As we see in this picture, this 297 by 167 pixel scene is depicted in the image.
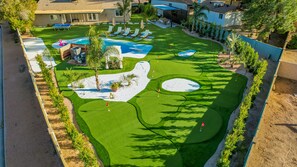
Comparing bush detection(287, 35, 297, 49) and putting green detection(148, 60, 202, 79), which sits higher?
bush detection(287, 35, 297, 49)

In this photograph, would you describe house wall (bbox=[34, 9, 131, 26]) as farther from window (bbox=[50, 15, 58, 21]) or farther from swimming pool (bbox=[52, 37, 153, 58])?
swimming pool (bbox=[52, 37, 153, 58])

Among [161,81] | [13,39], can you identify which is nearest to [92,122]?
[161,81]

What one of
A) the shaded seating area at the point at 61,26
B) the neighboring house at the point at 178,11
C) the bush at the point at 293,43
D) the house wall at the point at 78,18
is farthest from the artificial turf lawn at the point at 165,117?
the neighboring house at the point at 178,11

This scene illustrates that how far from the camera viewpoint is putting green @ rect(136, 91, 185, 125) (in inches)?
652

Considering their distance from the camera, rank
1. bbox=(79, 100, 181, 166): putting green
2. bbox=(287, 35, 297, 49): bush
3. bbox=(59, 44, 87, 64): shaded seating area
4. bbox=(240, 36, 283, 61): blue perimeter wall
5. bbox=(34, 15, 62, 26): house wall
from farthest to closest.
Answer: bbox=(34, 15, 62, 26): house wall, bbox=(287, 35, 297, 49): bush, bbox=(240, 36, 283, 61): blue perimeter wall, bbox=(59, 44, 87, 64): shaded seating area, bbox=(79, 100, 181, 166): putting green

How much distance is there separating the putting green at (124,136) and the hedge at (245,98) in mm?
3285

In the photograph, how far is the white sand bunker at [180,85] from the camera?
1995 centimetres

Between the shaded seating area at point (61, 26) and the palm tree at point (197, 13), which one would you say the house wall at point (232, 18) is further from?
the shaded seating area at point (61, 26)

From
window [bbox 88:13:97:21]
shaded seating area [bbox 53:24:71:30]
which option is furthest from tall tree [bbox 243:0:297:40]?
shaded seating area [bbox 53:24:71:30]

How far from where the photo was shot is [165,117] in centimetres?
1655

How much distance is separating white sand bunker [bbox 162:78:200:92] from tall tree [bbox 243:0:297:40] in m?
14.6

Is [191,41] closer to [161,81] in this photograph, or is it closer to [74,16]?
[161,81]

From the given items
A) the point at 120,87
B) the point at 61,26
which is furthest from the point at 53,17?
the point at 120,87

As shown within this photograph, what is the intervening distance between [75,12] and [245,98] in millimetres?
29667
